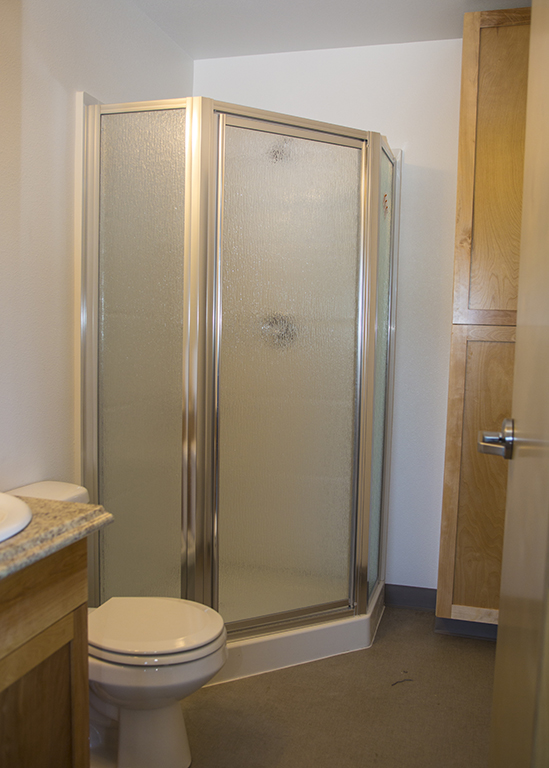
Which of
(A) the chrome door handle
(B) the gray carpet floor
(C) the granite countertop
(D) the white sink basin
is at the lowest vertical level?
(B) the gray carpet floor

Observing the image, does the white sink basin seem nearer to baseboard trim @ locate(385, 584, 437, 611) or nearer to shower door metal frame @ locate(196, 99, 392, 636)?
shower door metal frame @ locate(196, 99, 392, 636)

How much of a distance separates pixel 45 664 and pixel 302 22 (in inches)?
103

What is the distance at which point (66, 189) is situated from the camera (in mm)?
2078

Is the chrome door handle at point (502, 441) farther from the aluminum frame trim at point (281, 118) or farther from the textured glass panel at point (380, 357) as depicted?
the aluminum frame trim at point (281, 118)

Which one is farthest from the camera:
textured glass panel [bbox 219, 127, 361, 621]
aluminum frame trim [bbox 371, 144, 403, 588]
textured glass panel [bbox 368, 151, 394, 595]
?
aluminum frame trim [bbox 371, 144, 403, 588]

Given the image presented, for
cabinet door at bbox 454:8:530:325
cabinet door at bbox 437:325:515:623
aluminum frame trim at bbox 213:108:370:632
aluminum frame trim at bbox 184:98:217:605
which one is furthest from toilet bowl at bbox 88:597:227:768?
cabinet door at bbox 454:8:530:325

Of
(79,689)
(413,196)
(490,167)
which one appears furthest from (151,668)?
(413,196)

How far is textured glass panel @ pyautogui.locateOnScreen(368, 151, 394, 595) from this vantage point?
8.22 feet

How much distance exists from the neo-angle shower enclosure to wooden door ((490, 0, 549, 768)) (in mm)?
1207

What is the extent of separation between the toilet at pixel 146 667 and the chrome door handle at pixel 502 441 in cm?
97

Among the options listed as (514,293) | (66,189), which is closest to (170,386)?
(66,189)

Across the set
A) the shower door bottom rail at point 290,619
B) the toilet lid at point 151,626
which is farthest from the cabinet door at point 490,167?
the toilet lid at point 151,626

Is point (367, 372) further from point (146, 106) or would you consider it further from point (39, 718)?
point (39, 718)

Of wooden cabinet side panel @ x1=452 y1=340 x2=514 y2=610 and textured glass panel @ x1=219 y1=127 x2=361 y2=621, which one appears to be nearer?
textured glass panel @ x1=219 y1=127 x2=361 y2=621
